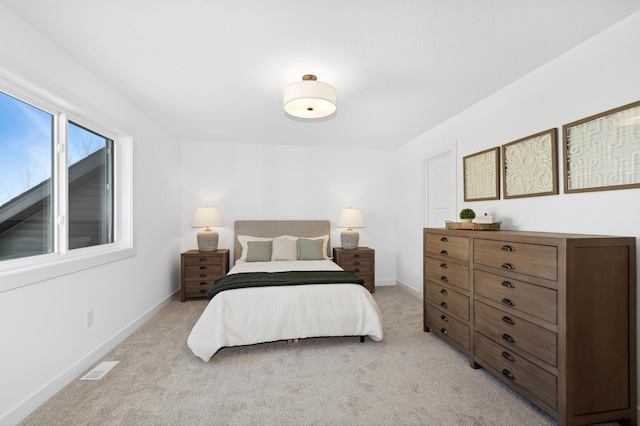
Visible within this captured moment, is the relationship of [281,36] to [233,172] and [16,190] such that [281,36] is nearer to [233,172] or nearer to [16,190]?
[16,190]

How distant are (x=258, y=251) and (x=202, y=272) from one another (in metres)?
0.87

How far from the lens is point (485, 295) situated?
2.30 meters

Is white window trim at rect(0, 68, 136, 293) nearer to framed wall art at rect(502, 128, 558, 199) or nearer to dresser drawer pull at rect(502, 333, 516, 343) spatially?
dresser drawer pull at rect(502, 333, 516, 343)

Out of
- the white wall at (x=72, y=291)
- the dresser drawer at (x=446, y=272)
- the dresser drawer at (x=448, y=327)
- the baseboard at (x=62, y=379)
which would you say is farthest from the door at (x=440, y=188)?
the baseboard at (x=62, y=379)

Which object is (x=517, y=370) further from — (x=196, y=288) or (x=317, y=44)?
(x=196, y=288)

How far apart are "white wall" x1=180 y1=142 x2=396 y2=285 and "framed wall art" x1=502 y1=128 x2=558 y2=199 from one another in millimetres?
2572

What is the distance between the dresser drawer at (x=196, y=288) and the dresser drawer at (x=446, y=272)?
2.99 meters

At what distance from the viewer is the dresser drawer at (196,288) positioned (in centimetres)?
423

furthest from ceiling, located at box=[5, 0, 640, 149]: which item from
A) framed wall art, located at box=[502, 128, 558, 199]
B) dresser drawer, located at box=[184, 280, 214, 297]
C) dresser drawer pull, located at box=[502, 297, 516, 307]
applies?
dresser drawer, located at box=[184, 280, 214, 297]

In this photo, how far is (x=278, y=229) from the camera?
4871 millimetres

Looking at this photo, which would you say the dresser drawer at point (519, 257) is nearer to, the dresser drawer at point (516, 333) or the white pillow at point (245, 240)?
the dresser drawer at point (516, 333)

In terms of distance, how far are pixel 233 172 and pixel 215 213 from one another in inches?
31.9

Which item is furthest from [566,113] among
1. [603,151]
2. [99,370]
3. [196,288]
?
[196,288]

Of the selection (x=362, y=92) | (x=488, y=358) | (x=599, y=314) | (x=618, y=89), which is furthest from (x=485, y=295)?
(x=362, y=92)
